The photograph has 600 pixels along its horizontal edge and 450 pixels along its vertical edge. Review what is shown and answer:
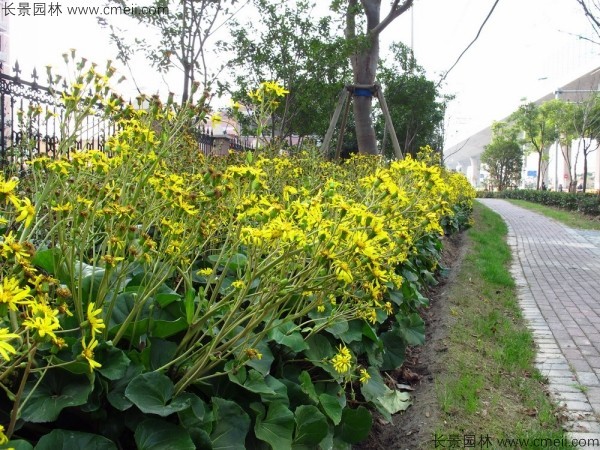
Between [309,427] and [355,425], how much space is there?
1.32 feet

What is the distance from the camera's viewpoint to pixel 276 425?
1.88 metres

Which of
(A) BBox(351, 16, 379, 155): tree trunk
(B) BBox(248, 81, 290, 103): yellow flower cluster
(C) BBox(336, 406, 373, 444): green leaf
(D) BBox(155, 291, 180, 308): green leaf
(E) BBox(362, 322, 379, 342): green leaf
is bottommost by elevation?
(C) BBox(336, 406, 373, 444): green leaf

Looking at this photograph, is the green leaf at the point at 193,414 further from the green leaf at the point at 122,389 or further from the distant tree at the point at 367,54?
the distant tree at the point at 367,54

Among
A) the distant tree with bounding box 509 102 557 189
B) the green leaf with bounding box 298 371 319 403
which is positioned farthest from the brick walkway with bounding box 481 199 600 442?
the distant tree with bounding box 509 102 557 189

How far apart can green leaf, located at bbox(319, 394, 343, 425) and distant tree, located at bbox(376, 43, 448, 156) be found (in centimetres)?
1168

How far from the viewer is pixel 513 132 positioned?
1935 inches

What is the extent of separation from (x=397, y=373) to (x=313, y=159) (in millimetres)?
2033

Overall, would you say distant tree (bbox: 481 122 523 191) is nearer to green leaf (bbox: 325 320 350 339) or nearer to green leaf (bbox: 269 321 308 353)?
green leaf (bbox: 325 320 350 339)

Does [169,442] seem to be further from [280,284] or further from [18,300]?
[18,300]

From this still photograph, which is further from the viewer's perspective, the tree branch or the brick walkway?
the tree branch

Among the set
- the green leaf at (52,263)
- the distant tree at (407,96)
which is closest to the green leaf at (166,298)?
the green leaf at (52,263)

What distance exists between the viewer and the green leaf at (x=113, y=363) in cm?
160

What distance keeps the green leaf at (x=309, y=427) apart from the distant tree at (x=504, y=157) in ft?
167

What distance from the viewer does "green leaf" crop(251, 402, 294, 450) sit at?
1.83m
